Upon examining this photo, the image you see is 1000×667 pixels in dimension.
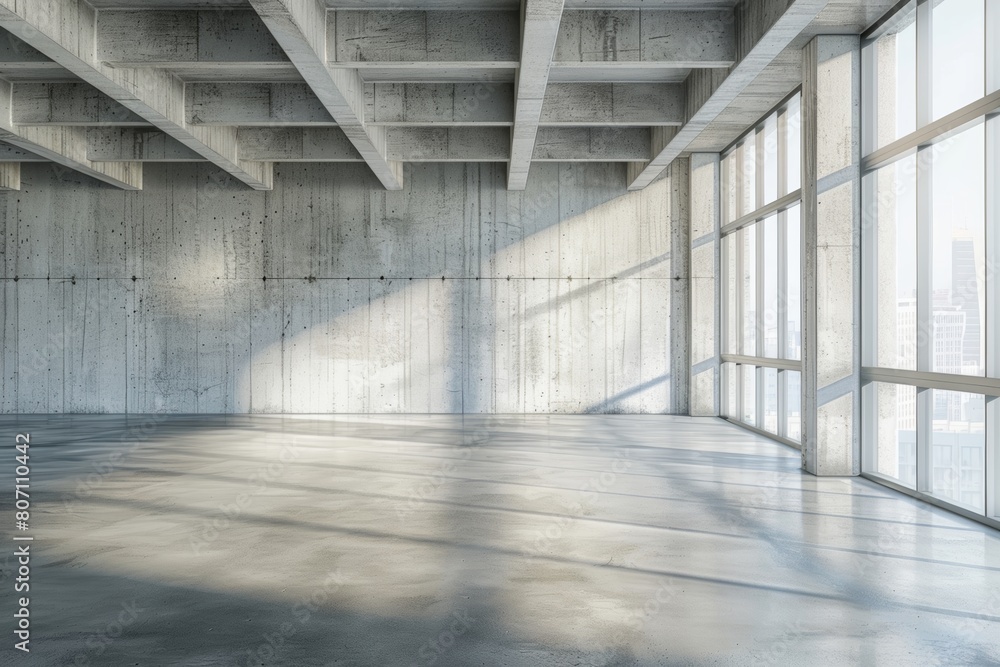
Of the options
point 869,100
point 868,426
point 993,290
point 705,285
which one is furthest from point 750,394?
point 993,290

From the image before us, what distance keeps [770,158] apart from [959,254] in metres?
6.76

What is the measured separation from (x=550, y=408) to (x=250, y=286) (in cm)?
761

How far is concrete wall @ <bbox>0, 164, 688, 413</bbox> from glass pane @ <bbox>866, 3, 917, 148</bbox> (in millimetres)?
8526

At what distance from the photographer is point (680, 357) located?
61.2ft

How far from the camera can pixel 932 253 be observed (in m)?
8.85

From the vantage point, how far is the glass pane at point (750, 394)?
15.8 m

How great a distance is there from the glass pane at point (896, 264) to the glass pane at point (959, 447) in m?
0.77

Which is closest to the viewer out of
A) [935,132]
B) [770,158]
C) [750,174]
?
[935,132]

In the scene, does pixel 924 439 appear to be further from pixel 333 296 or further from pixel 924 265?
pixel 333 296

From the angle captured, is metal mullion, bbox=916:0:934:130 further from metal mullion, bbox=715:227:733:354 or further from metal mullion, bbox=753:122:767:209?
metal mullion, bbox=715:227:733:354

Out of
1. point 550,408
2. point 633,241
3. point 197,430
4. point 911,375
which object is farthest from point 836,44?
point 197,430

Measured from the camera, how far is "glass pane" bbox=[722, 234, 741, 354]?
17.0 metres

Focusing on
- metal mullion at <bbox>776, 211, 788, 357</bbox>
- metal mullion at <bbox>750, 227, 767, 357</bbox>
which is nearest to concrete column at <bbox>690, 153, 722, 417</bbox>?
metal mullion at <bbox>750, 227, 767, 357</bbox>

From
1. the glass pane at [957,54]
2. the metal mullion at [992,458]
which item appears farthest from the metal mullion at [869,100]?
the metal mullion at [992,458]
